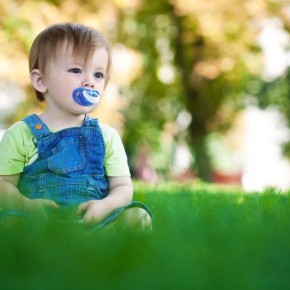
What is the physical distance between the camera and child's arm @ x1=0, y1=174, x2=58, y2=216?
2338 mm

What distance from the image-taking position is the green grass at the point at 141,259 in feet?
4.21

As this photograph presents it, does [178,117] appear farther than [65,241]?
Yes

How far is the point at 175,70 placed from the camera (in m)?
19.0

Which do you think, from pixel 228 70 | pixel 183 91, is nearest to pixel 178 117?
pixel 183 91

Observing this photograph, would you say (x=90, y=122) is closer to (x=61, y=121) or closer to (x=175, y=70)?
(x=61, y=121)

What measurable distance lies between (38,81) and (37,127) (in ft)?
0.82

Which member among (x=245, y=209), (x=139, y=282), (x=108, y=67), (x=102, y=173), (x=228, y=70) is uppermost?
(x=228, y=70)

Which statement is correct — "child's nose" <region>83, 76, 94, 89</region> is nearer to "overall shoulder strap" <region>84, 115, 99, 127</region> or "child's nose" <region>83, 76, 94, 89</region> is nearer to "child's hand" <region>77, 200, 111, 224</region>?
"overall shoulder strap" <region>84, 115, 99, 127</region>

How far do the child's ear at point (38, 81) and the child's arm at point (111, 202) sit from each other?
0.53 meters

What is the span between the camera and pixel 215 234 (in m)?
1.84

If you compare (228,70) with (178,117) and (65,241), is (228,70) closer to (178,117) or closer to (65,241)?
(178,117)

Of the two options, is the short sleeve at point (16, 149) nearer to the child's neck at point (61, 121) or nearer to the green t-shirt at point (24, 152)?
the green t-shirt at point (24, 152)

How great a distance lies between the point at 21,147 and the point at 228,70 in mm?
13104

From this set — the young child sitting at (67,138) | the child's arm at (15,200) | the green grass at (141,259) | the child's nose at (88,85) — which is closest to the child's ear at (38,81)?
the young child sitting at (67,138)
